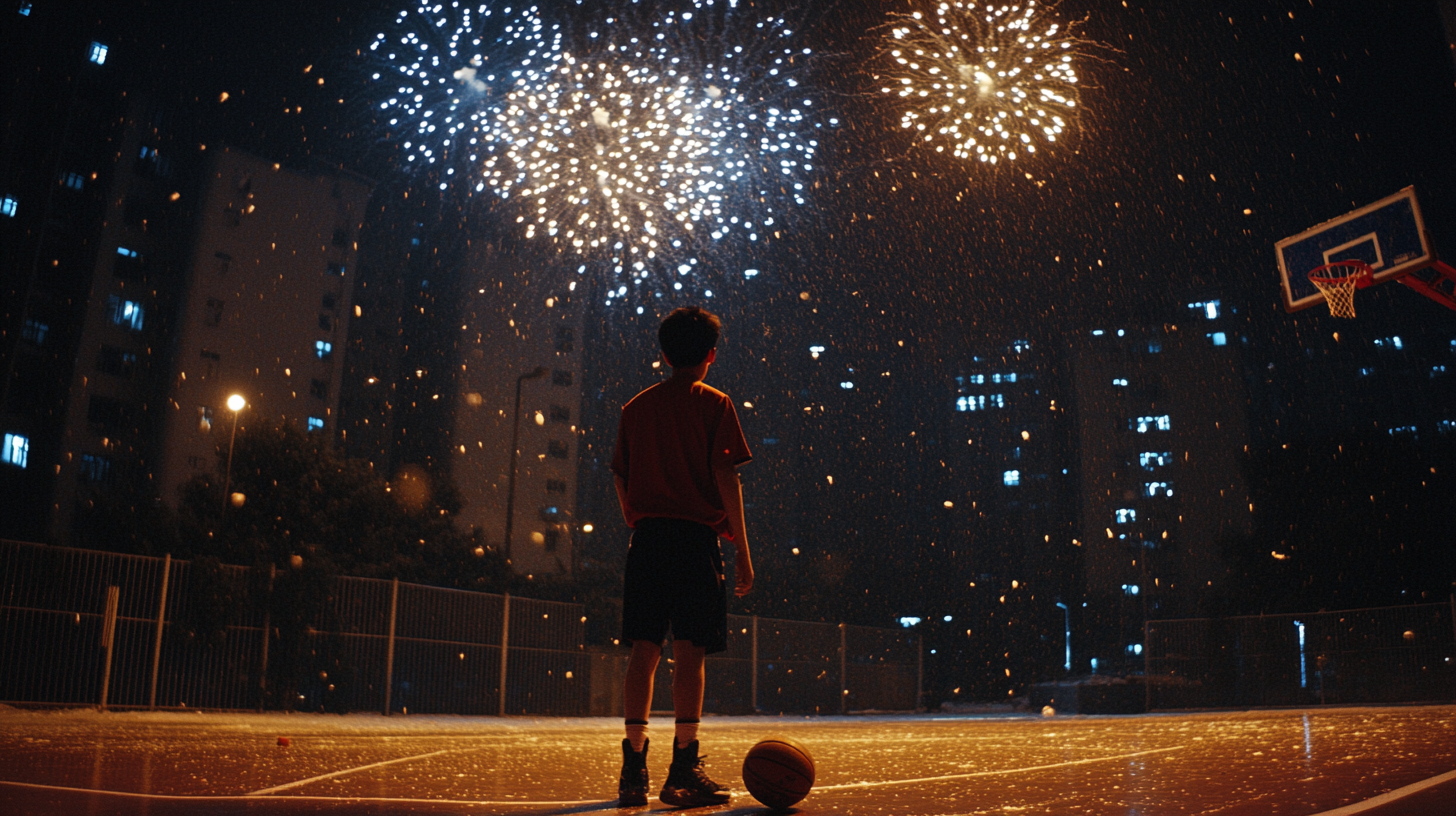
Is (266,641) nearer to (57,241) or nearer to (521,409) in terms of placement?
(57,241)

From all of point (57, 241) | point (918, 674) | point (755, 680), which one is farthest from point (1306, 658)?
point (57, 241)

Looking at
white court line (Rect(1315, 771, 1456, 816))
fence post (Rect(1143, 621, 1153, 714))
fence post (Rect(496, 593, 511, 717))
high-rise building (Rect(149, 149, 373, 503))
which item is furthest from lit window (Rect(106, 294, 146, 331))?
white court line (Rect(1315, 771, 1456, 816))

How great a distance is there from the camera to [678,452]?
3625 millimetres

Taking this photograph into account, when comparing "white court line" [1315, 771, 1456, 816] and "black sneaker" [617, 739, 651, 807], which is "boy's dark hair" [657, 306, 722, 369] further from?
"white court line" [1315, 771, 1456, 816]

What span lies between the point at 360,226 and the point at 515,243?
9273 mm

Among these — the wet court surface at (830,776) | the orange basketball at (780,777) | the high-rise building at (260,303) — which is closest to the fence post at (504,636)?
the wet court surface at (830,776)

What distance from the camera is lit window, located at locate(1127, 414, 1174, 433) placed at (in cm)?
7312

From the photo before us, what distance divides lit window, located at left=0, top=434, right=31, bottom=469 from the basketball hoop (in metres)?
Result: 42.8

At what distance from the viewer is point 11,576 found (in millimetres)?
12742

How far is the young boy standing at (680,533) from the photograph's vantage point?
336cm

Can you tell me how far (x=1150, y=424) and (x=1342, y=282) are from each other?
62.5m

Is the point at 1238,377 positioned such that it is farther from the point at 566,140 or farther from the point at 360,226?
the point at 566,140

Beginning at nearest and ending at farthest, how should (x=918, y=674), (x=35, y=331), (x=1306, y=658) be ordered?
(x=1306, y=658), (x=918, y=674), (x=35, y=331)

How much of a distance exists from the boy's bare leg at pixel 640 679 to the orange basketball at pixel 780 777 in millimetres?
451
